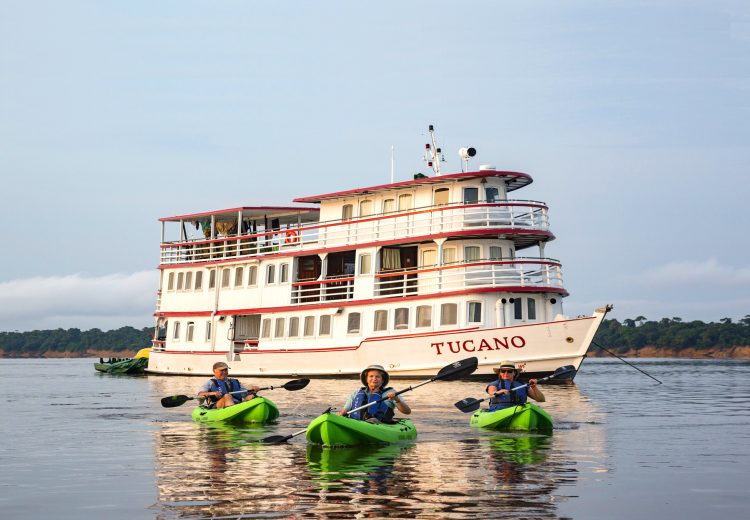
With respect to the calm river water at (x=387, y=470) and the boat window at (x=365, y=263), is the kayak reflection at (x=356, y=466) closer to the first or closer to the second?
the calm river water at (x=387, y=470)

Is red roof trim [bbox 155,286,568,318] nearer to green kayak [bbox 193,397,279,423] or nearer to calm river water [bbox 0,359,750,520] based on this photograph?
calm river water [bbox 0,359,750,520]

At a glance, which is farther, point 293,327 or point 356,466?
point 293,327

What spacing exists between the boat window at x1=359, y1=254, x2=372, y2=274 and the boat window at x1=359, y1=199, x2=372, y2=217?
1867mm

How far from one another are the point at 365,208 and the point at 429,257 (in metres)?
3.62

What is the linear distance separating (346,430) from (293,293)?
25.3 m

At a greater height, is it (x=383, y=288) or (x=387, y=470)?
(x=383, y=288)

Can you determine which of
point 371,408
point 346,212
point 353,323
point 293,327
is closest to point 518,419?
point 371,408

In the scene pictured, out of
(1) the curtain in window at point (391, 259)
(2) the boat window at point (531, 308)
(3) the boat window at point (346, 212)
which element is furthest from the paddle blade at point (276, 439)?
(3) the boat window at point (346, 212)

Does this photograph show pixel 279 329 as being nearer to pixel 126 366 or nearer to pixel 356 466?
pixel 126 366

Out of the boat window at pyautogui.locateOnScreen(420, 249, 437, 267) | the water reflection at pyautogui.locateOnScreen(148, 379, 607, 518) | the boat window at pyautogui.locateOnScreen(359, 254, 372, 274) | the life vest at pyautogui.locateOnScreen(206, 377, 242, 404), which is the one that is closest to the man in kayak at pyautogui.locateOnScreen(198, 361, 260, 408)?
the life vest at pyautogui.locateOnScreen(206, 377, 242, 404)

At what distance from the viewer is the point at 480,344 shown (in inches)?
1348

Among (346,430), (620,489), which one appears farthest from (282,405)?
(620,489)

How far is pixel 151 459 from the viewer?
16.7 m

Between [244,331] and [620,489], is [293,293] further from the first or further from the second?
[620,489]
